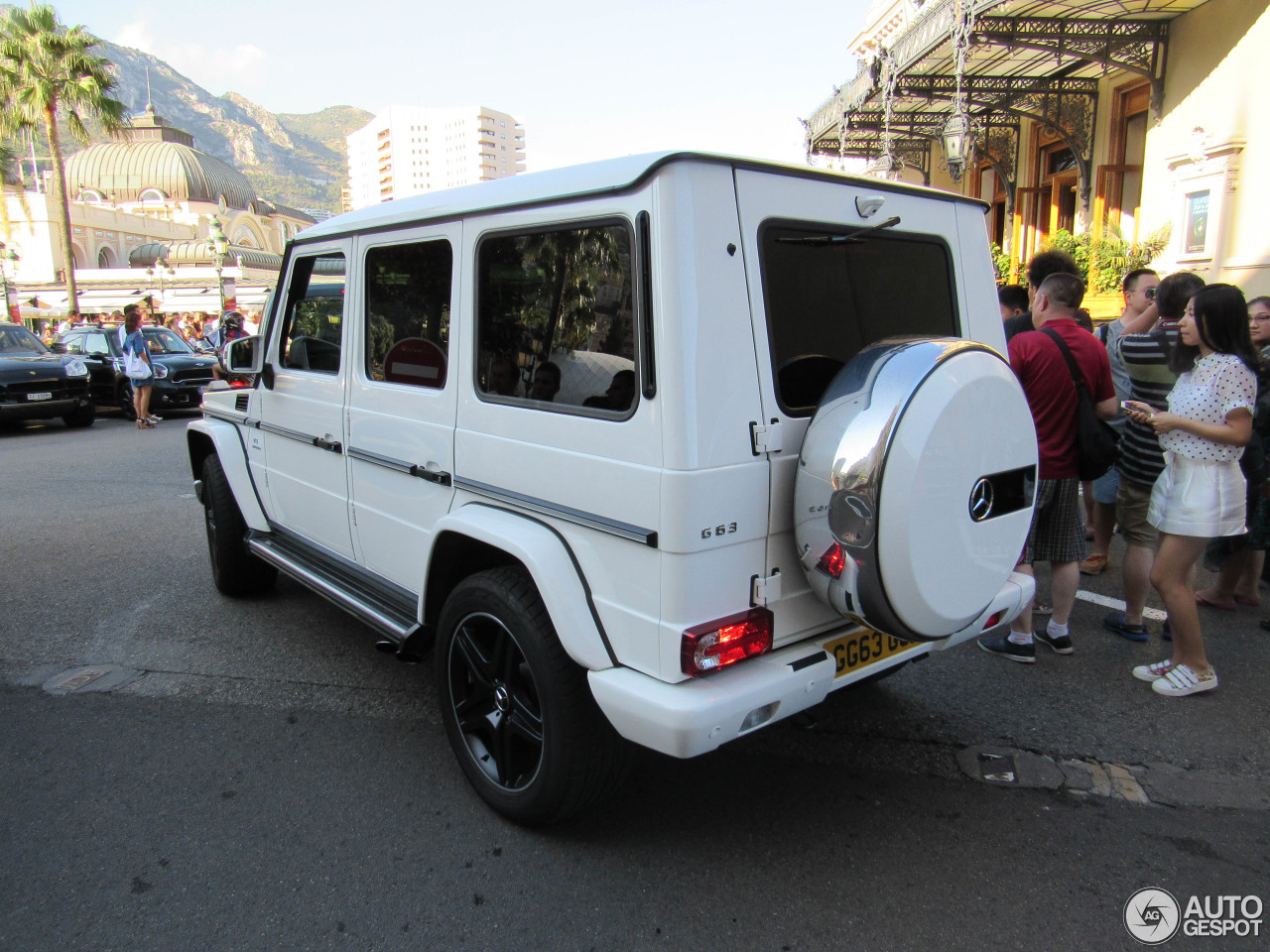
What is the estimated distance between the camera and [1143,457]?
13.7ft

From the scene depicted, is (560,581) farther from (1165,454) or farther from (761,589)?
(1165,454)

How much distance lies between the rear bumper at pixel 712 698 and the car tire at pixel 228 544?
3.15 m

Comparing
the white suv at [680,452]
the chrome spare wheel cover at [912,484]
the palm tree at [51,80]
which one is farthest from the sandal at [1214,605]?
the palm tree at [51,80]

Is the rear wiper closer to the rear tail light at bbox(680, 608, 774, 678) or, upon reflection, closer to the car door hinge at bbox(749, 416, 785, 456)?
the car door hinge at bbox(749, 416, 785, 456)

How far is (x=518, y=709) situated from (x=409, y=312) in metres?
1.53

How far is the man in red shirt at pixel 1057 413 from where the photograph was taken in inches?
148

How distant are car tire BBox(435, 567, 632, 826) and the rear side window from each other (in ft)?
3.33

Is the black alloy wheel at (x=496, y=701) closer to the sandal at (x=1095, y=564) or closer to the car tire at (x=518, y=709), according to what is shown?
the car tire at (x=518, y=709)

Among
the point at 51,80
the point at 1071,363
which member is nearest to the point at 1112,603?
the point at 1071,363

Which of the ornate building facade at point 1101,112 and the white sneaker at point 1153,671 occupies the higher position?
the ornate building facade at point 1101,112

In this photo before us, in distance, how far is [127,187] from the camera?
276ft

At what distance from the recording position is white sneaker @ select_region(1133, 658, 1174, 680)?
3.74m

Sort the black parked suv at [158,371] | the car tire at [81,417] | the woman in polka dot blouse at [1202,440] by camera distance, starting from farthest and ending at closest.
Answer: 1. the black parked suv at [158,371]
2. the car tire at [81,417]
3. the woman in polka dot blouse at [1202,440]

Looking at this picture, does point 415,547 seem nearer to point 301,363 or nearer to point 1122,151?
point 301,363
